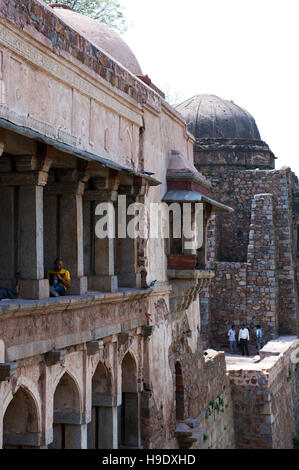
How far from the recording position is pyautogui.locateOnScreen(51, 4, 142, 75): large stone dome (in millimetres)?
11570

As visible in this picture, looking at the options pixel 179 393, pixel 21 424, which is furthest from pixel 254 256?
pixel 21 424

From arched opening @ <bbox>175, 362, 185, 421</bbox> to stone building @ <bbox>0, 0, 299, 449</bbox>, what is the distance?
2cm

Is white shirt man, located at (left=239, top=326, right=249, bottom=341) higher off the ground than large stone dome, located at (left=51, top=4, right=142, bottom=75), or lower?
lower

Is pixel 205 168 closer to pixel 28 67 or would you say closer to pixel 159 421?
pixel 159 421

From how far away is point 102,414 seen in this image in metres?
9.88

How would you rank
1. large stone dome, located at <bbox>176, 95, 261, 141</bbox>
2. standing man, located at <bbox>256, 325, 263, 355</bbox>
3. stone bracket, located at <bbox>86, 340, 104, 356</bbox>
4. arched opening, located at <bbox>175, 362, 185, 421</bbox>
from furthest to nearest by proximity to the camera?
large stone dome, located at <bbox>176, 95, 261, 141</bbox> < standing man, located at <bbox>256, 325, 263, 355</bbox> < arched opening, located at <bbox>175, 362, 185, 421</bbox> < stone bracket, located at <bbox>86, 340, 104, 356</bbox>

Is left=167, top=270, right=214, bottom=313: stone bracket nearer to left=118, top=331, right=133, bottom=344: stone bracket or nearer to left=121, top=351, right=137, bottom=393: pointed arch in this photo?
left=121, top=351, right=137, bottom=393: pointed arch

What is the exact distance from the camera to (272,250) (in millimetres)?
22422

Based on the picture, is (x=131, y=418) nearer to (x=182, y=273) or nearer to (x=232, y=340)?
(x=182, y=273)

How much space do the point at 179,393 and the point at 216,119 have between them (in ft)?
45.6

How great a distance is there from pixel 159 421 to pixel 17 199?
16.8 ft

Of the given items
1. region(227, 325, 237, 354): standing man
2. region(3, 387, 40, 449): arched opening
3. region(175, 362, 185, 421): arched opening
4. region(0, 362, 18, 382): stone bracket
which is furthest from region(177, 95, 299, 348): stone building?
region(0, 362, 18, 382): stone bracket

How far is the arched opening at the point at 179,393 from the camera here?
13086 mm
